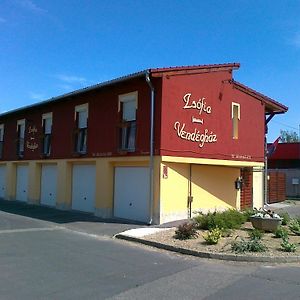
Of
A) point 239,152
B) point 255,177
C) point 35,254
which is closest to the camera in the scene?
point 35,254

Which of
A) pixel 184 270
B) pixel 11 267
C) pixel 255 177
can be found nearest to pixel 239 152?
→ pixel 255 177

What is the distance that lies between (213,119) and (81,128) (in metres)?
6.14

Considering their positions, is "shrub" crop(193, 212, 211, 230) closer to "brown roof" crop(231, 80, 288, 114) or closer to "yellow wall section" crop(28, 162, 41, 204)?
"brown roof" crop(231, 80, 288, 114)

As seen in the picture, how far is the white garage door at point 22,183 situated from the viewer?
2475 centimetres

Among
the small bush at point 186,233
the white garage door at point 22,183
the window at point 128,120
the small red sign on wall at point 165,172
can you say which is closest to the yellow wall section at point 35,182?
the white garage door at point 22,183

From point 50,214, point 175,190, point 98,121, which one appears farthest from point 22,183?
point 175,190

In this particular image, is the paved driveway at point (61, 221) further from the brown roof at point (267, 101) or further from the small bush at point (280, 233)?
the brown roof at point (267, 101)

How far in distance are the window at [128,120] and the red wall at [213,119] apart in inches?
63.4

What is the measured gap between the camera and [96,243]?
11594mm

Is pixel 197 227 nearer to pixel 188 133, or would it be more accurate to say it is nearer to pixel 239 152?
pixel 188 133

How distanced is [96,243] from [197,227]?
11.7ft

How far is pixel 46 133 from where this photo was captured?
2234cm

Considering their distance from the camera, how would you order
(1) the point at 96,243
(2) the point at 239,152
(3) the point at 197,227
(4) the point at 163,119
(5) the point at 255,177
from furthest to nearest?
(5) the point at 255,177 < (2) the point at 239,152 < (4) the point at 163,119 < (3) the point at 197,227 < (1) the point at 96,243

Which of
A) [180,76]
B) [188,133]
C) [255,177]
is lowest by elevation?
[255,177]
